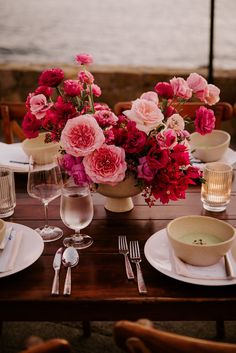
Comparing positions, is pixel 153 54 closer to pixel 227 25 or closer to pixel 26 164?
pixel 227 25

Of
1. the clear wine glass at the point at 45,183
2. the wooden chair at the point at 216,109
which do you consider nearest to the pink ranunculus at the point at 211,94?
the clear wine glass at the point at 45,183

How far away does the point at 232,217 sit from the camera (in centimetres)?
141

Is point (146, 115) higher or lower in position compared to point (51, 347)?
higher

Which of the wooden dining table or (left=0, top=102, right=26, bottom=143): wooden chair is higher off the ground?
(left=0, top=102, right=26, bottom=143): wooden chair

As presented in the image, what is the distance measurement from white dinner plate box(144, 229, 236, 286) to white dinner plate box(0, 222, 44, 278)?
0.25m

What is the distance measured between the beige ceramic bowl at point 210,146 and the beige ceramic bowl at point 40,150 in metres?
0.47

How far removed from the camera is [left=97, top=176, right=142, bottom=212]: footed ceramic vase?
1.37 m

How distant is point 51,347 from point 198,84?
0.88 m

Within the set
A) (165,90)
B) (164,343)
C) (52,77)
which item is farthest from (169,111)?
(164,343)

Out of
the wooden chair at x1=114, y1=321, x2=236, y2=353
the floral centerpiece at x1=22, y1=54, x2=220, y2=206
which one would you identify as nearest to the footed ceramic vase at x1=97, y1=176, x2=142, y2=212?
the floral centerpiece at x1=22, y1=54, x2=220, y2=206

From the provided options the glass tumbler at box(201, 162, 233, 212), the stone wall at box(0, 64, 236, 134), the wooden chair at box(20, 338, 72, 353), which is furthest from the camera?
the stone wall at box(0, 64, 236, 134)

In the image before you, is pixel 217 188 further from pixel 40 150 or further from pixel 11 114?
pixel 11 114

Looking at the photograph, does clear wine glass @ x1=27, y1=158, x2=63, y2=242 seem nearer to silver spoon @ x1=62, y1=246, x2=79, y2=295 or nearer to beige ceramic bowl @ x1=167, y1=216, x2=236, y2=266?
silver spoon @ x1=62, y1=246, x2=79, y2=295

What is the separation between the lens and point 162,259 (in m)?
1.14
